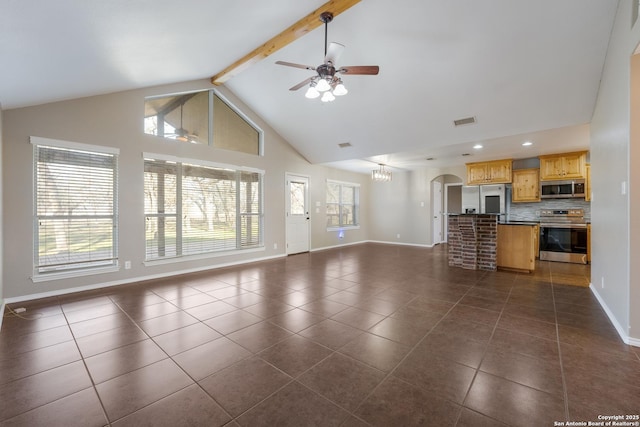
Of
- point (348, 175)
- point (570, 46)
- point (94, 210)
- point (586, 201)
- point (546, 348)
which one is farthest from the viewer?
point (348, 175)

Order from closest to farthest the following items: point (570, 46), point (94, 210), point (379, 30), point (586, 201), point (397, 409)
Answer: point (397, 409), point (570, 46), point (379, 30), point (94, 210), point (586, 201)

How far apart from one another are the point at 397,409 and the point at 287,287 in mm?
2697

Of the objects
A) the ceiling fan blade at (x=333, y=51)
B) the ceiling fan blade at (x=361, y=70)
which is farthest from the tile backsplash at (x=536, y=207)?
the ceiling fan blade at (x=333, y=51)

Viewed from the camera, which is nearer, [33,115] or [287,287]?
[33,115]

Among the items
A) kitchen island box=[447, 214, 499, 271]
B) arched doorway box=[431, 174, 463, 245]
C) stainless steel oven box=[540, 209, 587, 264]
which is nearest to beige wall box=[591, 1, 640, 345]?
kitchen island box=[447, 214, 499, 271]

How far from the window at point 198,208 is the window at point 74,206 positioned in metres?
0.53

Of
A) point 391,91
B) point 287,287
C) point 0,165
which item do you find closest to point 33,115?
point 0,165

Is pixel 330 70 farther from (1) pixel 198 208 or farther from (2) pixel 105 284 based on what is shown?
(2) pixel 105 284

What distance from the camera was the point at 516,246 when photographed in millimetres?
5051

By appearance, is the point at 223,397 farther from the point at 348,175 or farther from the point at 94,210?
the point at 348,175

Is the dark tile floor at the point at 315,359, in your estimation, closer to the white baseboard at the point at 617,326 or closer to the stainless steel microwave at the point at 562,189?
the white baseboard at the point at 617,326

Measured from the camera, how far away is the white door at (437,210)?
866cm

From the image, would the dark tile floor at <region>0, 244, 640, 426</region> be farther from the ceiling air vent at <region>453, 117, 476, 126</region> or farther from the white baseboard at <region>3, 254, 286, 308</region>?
the ceiling air vent at <region>453, 117, 476, 126</region>

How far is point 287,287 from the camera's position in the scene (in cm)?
409
